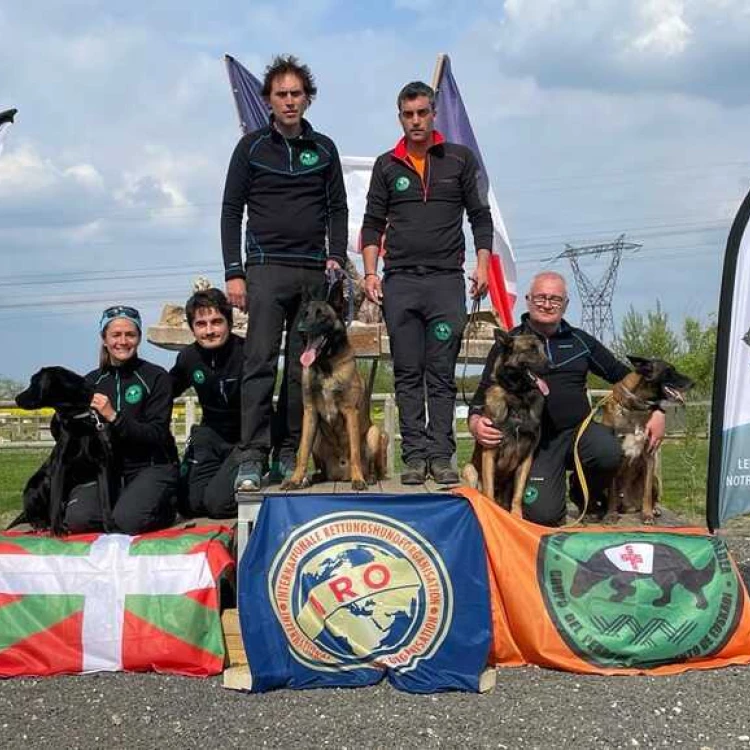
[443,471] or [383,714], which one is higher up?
[443,471]

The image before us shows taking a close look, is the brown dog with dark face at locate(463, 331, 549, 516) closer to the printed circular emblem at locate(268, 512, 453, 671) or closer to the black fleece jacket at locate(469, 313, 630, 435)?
the black fleece jacket at locate(469, 313, 630, 435)

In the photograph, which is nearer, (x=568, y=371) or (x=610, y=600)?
(x=610, y=600)

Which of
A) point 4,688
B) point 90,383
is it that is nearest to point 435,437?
point 90,383

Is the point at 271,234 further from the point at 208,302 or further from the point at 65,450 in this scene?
the point at 65,450

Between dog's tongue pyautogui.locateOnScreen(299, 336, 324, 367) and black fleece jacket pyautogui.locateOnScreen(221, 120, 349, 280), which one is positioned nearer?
dog's tongue pyautogui.locateOnScreen(299, 336, 324, 367)

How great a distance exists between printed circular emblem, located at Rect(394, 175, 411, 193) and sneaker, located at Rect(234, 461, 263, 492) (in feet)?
5.77

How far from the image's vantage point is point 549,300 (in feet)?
16.6

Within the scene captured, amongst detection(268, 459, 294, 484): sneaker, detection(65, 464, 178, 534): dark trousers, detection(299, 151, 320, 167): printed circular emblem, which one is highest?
detection(299, 151, 320, 167): printed circular emblem

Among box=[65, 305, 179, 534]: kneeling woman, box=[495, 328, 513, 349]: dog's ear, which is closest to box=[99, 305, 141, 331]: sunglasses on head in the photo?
box=[65, 305, 179, 534]: kneeling woman

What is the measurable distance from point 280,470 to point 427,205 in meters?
1.77

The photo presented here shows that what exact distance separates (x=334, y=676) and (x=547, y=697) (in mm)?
974

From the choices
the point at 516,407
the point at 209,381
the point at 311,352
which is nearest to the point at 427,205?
the point at 311,352

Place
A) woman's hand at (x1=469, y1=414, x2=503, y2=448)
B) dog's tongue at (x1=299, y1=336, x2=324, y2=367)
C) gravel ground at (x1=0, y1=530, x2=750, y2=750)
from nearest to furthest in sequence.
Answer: gravel ground at (x1=0, y1=530, x2=750, y2=750), dog's tongue at (x1=299, y1=336, x2=324, y2=367), woman's hand at (x1=469, y1=414, x2=503, y2=448)

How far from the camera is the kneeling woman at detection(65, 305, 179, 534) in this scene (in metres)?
4.77
